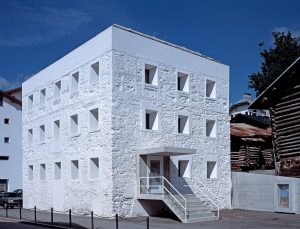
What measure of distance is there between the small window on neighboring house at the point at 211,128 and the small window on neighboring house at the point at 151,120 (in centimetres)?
528

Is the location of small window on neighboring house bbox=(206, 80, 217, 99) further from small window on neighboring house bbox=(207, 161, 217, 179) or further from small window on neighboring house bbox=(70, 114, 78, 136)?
small window on neighboring house bbox=(70, 114, 78, 136)

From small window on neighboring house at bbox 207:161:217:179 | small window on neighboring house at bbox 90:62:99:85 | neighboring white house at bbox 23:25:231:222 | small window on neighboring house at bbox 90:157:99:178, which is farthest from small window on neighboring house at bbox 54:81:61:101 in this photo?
small window on neighboring house at bbox 207:161:217:179

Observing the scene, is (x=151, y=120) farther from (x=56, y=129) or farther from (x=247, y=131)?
(x=247, y=131)

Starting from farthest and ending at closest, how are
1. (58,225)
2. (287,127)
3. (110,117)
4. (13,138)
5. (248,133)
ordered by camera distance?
(13,138)
(248,133)
(287,127)
(110,117)
(58,225)

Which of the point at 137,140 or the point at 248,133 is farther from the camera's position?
the point at 248,133

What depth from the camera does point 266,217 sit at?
2616 centimetres

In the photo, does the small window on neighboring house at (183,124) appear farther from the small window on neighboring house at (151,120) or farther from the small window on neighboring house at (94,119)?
the small window on neighboring house at (94,119)

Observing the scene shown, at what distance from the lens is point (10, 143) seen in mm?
55969

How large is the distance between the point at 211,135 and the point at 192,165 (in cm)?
339

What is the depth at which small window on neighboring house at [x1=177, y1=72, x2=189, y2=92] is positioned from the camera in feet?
101

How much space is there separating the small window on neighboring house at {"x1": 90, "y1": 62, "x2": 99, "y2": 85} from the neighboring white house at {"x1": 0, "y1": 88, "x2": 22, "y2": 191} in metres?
30.5

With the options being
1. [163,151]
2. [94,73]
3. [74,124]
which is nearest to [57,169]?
[74,124]

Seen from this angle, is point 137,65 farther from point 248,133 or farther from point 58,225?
point 248,133

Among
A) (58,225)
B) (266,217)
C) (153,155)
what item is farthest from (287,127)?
(58,225)
